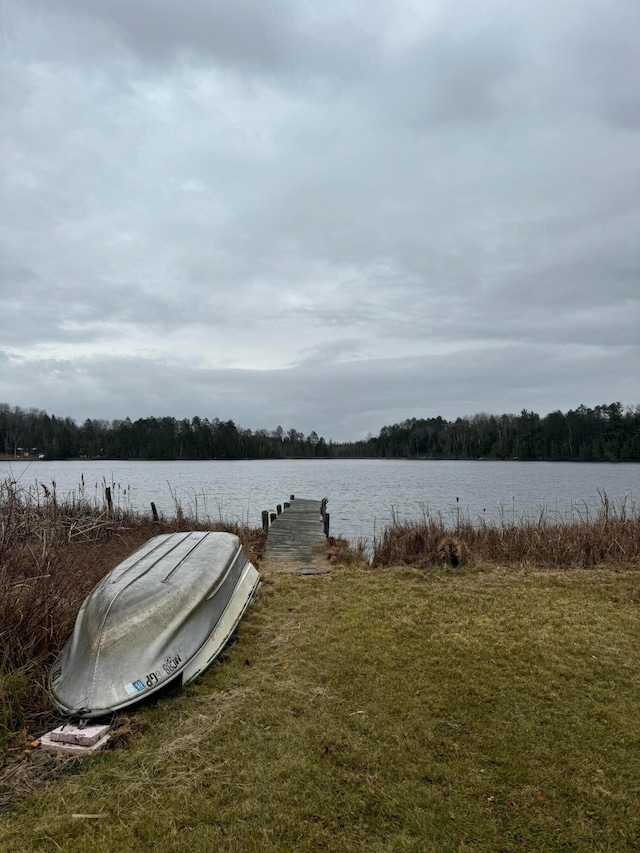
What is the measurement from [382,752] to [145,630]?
1.92 m

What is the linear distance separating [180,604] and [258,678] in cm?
89

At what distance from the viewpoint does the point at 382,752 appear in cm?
288

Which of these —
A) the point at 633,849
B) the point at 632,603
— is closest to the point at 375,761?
the point at 633,849

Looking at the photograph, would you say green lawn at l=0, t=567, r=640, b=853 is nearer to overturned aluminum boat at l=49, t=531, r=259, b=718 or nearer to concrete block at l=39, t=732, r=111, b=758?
concrete block at l=39, t=732, r=111, b=758

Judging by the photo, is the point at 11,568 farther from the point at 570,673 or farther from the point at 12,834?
the point at 570,673

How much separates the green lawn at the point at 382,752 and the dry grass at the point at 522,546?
2.78 meters

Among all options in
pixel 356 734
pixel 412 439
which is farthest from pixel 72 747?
pixel 412 439

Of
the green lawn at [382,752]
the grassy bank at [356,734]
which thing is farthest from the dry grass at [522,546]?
the green lawn at [382,752]

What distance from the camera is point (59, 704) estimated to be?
3318mm

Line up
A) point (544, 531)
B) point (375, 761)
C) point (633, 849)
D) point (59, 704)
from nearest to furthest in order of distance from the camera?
point (633, 849), point (375, 761), point (59, 704), point (544, 531)

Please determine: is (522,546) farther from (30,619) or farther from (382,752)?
(30,619)

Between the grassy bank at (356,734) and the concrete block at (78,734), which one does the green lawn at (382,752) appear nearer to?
the grassy bank at (356,734)

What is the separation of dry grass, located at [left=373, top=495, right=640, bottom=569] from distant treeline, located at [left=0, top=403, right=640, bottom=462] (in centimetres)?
4044

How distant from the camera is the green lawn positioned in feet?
7.59
